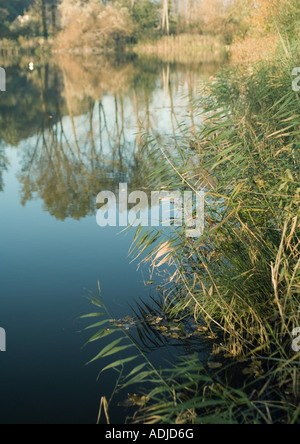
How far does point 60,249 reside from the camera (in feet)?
18.3

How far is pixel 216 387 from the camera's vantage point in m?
2.98

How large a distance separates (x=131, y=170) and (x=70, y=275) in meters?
3.77

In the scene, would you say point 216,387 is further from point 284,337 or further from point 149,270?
point 149,270

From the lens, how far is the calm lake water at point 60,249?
337cm

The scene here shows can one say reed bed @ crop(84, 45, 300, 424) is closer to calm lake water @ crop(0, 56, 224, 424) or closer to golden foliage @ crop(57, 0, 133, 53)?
calm lake water @ crop(0, 56, 224, 424)

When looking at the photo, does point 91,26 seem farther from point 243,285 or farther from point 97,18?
point 243,285

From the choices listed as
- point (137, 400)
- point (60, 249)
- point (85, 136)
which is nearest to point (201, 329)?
point (137, 400)

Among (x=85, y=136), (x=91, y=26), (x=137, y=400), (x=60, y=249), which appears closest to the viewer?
(x=137, y=400)

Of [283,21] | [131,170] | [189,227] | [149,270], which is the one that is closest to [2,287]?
[149,270]

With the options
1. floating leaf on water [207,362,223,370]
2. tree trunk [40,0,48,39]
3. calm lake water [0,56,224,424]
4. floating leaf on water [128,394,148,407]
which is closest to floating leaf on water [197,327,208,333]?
floating leaf on water [207,362,223,370]

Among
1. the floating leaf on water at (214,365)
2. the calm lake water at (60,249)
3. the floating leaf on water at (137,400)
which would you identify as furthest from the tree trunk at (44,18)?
the floating leaf on water at (137,400)

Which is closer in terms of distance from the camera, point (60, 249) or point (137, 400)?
point (137, 400)

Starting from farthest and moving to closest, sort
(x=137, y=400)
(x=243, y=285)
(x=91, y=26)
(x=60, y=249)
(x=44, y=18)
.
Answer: (x=44, y=18) < (x=91, y=26) < (x=60, y=249) < (x=243, y=285) < (x=137, y=400)

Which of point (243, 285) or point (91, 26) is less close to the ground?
point (91, 26)
